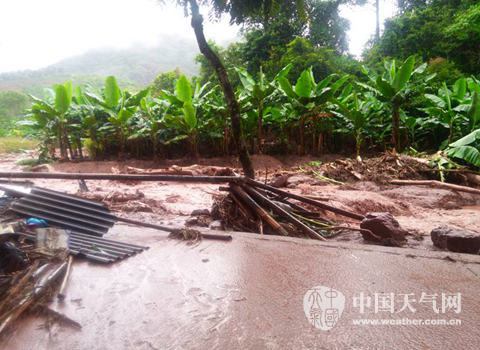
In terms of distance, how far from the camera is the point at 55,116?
29.8 ft

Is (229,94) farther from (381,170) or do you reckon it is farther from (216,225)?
(381,170)

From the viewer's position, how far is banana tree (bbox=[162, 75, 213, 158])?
8238 mm

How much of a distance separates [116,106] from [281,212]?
749 cm

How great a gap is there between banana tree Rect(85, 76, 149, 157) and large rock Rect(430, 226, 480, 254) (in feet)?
→ 25.7

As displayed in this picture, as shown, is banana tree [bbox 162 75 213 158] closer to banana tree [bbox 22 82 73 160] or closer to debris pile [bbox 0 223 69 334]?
banana tree [bbox 22 82 73 160]

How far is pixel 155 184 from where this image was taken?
6496mm

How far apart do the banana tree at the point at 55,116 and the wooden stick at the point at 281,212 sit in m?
7.44

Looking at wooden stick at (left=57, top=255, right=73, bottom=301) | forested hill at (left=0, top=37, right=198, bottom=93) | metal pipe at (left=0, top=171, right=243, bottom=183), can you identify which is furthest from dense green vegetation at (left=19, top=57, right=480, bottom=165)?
forested hill at (left=0, top=37, right=198, bottom=93)

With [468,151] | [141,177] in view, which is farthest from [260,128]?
[141,177]

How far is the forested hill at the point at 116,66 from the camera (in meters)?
37.0

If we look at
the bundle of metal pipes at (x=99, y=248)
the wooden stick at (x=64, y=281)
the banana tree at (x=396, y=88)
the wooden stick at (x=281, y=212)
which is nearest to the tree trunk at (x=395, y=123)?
the banana tree at (x=396, y=88)

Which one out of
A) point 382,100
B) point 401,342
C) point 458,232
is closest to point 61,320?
point 401,342

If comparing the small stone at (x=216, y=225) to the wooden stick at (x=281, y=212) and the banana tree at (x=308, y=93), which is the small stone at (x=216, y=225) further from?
the banana tree at (x=308, y=93)

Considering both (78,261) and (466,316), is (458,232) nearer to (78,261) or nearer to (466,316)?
(466,316)
